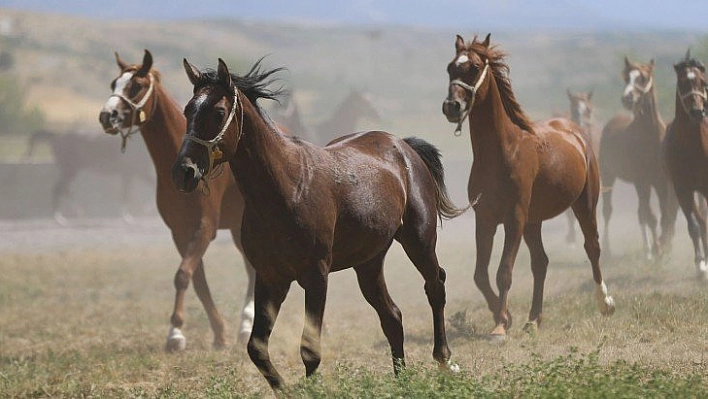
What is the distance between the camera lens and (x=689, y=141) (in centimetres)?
1255

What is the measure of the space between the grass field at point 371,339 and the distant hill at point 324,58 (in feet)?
91.6

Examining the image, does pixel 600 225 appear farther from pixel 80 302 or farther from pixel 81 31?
pixel 81 31

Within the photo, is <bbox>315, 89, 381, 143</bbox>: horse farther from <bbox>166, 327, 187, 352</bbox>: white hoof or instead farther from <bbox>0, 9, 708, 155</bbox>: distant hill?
<bbox>166, 327, 187, 352</bbox>: white hoof

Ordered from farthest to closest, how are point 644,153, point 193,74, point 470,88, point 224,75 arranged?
point 644,153 < point 470,88 < point 193,74 < point 224,75

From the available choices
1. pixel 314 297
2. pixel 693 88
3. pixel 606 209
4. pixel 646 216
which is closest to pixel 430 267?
pixel 314 297

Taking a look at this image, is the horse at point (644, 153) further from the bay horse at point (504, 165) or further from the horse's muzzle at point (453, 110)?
the horse's muzzle at point (453, 110)

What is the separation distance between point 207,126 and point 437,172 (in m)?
2.34

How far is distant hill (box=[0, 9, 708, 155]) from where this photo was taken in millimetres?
77312

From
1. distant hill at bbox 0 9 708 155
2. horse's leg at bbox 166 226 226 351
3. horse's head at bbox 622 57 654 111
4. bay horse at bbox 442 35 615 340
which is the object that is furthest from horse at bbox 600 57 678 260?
distant hill at bbox 0 9 708 155

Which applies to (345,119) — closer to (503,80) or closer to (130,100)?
(130,100)

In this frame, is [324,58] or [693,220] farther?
[324,58]

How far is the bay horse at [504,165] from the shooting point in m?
9.65

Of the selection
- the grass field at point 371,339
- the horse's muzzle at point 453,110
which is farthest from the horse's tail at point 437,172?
the grass field at point 371,339

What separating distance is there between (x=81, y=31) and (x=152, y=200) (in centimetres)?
7265
